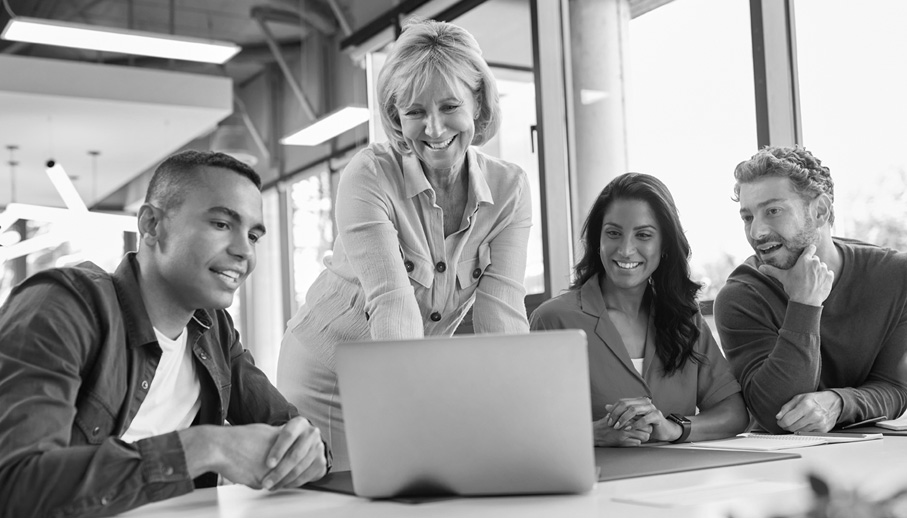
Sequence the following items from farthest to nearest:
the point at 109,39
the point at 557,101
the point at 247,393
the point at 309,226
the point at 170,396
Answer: the point at 309,226 → the point at 109,39 → the point at 557,101 → the point at 247,393 → the point at 170,396

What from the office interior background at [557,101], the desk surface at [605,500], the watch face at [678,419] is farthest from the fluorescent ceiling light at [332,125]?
the desk surface at [605,500]

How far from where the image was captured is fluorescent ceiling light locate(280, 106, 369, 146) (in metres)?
6.16

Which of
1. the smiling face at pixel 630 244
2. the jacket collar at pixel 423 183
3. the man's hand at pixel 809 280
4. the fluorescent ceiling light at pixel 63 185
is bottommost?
the man's hand at pixel 809 280

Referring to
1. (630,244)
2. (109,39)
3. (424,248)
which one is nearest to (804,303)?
(630,244)

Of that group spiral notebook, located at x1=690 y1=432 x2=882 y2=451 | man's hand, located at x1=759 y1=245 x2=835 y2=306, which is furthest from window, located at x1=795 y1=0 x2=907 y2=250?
spiral notebook, located at x1=690 y1=432 x2=882 y2=451

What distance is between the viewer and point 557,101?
4895 mm

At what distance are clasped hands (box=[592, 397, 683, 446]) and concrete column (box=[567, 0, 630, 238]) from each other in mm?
2725

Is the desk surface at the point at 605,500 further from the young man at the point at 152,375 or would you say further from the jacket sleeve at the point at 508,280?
the jacket sleeve at the point at 508,280

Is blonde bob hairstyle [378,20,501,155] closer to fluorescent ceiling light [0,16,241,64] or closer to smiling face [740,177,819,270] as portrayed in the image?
smiling face [740,177,819,270]

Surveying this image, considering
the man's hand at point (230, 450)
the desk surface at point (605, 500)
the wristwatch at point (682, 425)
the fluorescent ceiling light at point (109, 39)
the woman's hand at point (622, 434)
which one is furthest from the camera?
the fluorescent ceiling light at point (109, 39)

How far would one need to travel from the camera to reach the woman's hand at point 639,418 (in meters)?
1.94

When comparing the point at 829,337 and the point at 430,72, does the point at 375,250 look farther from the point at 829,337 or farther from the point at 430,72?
the point at 829,337

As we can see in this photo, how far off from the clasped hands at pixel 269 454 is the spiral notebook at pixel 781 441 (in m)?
0.83

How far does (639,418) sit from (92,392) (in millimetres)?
1061
